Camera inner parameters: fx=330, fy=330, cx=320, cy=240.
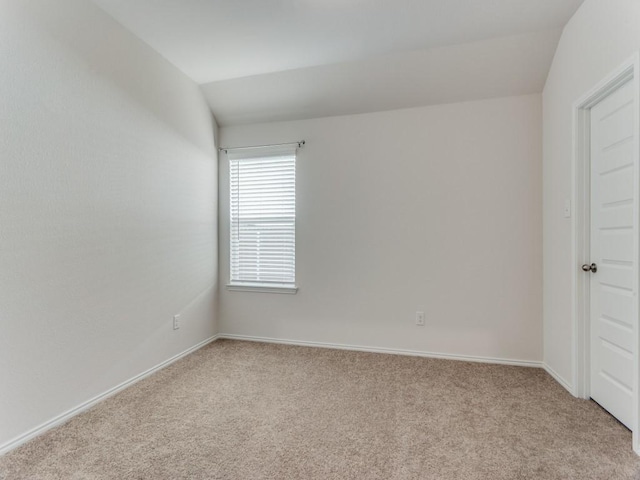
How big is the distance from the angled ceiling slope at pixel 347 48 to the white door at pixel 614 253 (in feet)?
2.66

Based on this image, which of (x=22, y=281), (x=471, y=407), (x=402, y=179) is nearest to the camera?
(x=22, y=281)

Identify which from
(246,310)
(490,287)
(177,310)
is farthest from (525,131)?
(177,310)

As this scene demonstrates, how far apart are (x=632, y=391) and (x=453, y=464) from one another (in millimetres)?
1102

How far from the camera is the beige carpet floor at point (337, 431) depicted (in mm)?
1565

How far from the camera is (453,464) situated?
1.60 metres

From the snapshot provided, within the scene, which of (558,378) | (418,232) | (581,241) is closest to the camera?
(581,241)

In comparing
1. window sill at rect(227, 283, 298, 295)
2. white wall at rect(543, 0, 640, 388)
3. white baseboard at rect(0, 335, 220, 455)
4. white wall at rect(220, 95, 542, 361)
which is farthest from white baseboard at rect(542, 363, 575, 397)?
white baseboard at rect(0, 335, 220, 455)

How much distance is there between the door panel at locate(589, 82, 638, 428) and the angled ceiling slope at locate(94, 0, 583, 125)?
0.80 m

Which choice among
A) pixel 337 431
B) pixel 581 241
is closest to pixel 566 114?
pixel 581 241

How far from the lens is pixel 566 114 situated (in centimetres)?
238

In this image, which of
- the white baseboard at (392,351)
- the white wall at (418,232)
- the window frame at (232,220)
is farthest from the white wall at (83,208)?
the white wall at (418,232)

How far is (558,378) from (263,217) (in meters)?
2.91

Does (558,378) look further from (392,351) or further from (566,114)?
(566,114)

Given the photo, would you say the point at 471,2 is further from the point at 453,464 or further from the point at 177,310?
the point at 177,310
